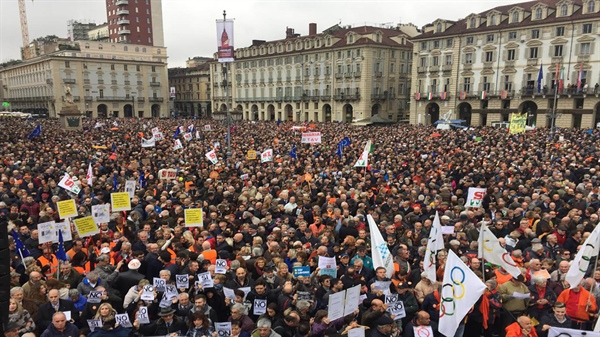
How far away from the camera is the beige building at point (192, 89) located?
98.3 m

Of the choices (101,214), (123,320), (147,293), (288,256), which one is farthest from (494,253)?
(101,214)

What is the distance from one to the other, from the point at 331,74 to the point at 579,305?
218 feet

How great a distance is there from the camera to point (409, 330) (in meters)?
6.18

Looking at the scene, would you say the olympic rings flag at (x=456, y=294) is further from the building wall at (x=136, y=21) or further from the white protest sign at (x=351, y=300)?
the building wall at (x=136, y=21)

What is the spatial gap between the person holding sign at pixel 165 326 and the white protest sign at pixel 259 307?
979 mm

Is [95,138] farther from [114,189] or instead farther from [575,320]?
[575,320]

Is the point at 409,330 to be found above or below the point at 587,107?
below

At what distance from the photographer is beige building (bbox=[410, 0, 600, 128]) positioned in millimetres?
48156

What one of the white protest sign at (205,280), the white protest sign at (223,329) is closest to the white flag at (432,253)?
the white protest sign at (223,329)

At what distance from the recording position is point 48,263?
8.49 m

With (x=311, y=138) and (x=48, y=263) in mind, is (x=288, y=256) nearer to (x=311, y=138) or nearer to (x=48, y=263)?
(x=48, y=263)

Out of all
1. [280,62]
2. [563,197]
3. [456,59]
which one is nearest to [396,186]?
[563,197]

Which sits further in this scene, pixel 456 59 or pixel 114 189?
pixel 456 59

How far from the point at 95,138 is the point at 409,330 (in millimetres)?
28921
